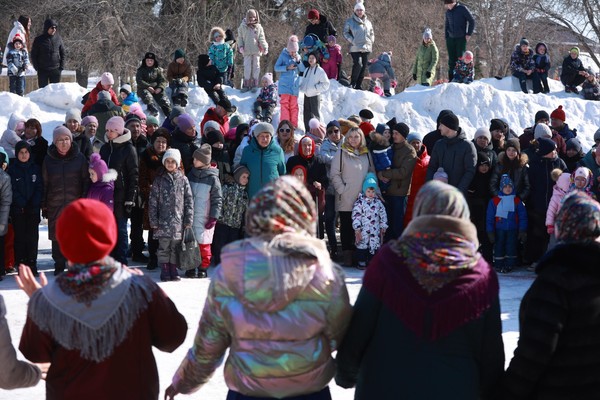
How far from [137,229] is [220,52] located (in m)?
7.23

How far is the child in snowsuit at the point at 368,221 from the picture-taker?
1088cm

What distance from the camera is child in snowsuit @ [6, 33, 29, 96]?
1765 centimetres

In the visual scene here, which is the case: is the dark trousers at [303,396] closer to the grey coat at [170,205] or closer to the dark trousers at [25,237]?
the grey coat at [170,205]

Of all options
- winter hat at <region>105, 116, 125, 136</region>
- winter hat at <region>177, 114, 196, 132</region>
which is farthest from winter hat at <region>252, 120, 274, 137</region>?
winter hat at <region>105, 116, 125, 136</region>

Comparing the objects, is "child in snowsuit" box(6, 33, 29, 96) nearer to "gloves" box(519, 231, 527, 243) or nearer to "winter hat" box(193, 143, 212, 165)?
"winter hat" box(193, 143, 212, 165)

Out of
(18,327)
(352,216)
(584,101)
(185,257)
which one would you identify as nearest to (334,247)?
(352,216)

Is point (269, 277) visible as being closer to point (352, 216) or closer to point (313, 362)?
point (313, 362)

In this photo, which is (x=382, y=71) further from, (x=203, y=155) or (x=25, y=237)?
(x=25, y=237)

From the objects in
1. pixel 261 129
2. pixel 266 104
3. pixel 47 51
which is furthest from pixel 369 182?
pixel 47 51

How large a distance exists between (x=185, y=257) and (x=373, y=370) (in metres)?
6.16

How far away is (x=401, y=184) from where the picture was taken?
36.9 ft

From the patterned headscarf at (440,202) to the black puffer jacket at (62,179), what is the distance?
675cm

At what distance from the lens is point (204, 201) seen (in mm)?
10219

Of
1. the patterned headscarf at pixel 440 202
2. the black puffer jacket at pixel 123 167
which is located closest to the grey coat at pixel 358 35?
the black puffer jacket at pixel 123 167
